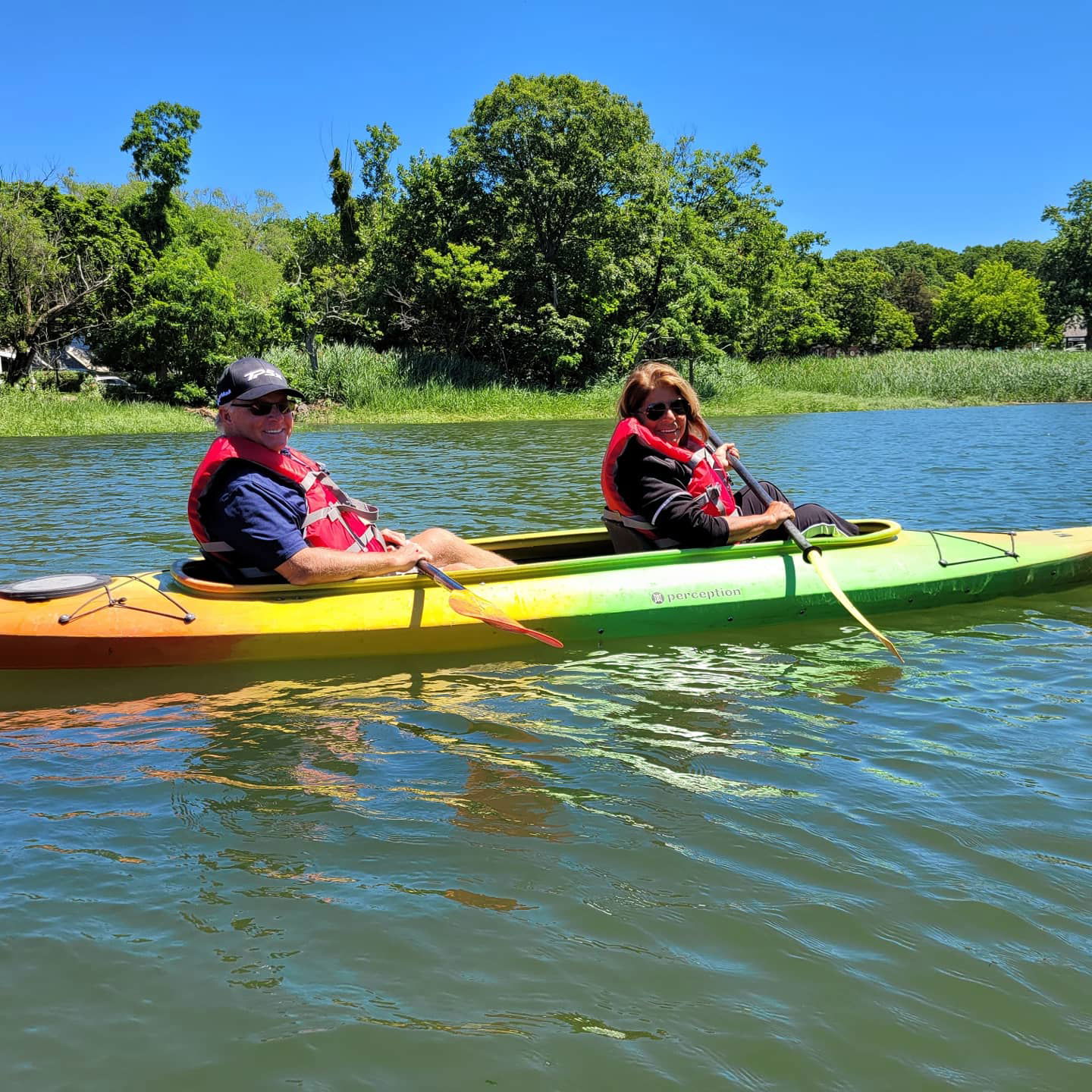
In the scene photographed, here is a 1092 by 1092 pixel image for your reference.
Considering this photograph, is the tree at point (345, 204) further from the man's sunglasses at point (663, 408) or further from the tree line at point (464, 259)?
the man's sunglasses at point (663, 408)

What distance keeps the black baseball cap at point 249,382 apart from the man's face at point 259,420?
0.03m

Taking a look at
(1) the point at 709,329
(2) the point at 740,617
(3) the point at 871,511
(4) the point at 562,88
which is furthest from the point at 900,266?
(2) the point at 740,617

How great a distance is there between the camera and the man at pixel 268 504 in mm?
4500

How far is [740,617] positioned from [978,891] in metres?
2.80

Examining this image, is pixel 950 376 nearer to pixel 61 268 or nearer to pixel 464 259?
pixel 464 259

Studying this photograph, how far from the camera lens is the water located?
216 centimetres

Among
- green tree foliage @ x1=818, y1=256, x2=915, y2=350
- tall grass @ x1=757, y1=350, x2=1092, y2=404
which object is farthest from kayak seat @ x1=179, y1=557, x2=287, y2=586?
green tree foliage @ x1=818, y1=256, x2=915, y2=350

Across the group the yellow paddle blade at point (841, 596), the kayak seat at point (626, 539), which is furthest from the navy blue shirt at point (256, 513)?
the yellow paddle blade at point (841, 596)

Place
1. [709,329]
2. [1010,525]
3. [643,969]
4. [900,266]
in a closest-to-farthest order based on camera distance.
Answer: [643,969]
[1010,525]
[709,329]
[900,266]

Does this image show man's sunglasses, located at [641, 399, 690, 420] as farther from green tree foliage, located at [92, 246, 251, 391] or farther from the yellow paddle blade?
green tree foliage, located at [92, 246, 251, 391]

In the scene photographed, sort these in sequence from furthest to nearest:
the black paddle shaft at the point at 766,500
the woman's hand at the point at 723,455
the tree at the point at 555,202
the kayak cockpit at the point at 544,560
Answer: the tree at the point at 555,202
the woman's hand at the point at 723,455
the black paddle shaft at the point at 766,500
the kayak cockpit at the point at 544,560

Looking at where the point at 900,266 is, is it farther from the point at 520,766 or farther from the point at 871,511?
the point at 520,766

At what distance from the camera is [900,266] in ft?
236

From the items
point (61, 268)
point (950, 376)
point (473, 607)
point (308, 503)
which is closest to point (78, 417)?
point (61, 268)
